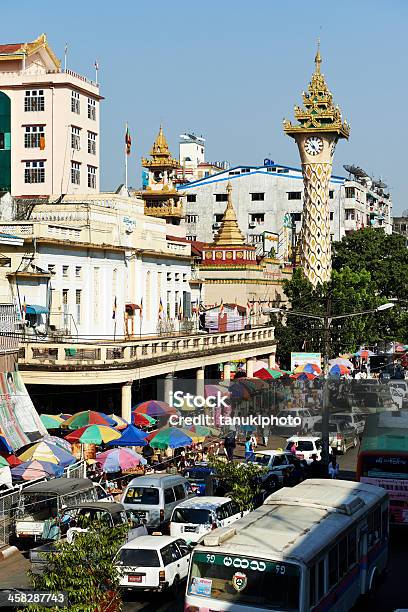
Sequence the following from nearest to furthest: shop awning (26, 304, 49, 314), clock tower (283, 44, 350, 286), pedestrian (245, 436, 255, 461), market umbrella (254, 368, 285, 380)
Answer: pedestrian (245, 436, 255, 461) → shop awning (26, 304, 49, 314) → market umbrella (254, 368, 285, 380) → clock tower (283, 44, 350, 286)

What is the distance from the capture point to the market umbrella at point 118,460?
108 feet

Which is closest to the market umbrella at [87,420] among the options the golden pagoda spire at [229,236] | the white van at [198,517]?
the white van at [198,517]

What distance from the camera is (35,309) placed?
41.6m

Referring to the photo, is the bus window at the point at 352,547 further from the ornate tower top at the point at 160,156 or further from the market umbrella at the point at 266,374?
the ornate tower top at the point at 160,156

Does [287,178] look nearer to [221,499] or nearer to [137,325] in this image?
[137,325]

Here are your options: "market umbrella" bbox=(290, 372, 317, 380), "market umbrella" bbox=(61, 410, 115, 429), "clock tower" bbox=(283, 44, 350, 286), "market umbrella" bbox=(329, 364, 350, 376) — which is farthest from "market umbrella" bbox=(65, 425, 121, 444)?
"clock tower" bbox=(283, 44, 350, 286)

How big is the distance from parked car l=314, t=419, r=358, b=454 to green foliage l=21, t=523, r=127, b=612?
28.5 m

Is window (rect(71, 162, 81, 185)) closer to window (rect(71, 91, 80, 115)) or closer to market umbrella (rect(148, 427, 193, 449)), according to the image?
window (rect(71, 91, 80, 115))

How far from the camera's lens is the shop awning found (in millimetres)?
41469

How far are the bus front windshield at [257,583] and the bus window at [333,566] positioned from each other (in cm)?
195

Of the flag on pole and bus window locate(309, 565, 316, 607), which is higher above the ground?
the flag on pole

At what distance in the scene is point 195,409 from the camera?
4675 centimetres

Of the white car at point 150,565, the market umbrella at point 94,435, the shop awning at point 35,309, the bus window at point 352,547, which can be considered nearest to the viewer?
the bus window at point 352,547

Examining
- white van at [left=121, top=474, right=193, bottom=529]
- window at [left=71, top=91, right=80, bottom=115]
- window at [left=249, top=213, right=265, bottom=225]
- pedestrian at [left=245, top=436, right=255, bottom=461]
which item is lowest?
pedestrian at [left=245, top=436, right=255, bottom=461]
